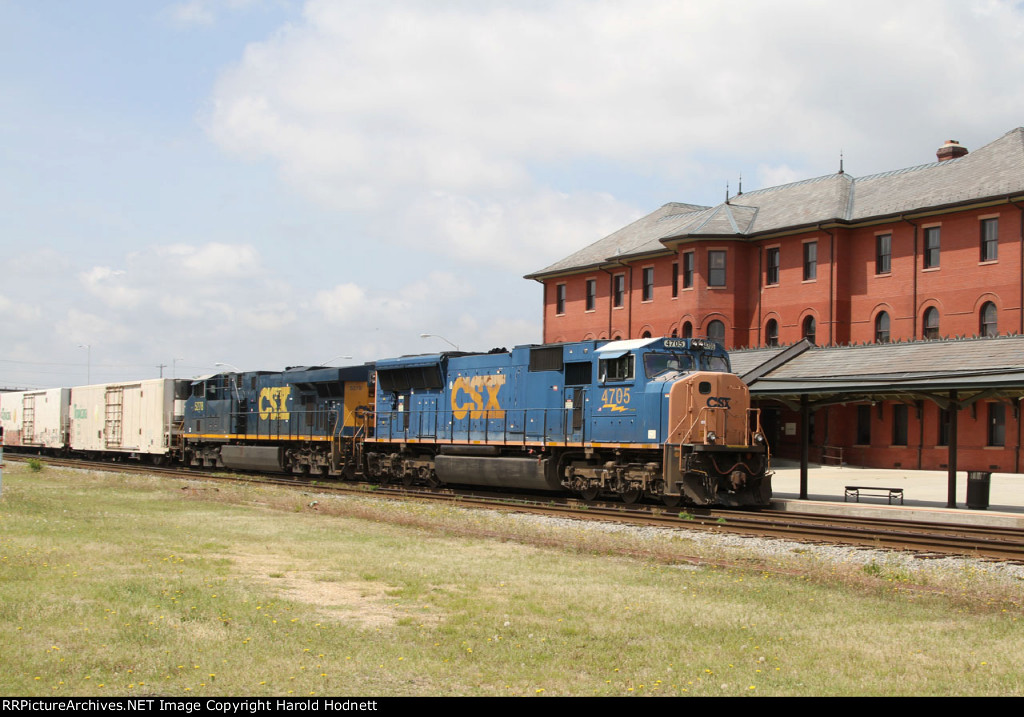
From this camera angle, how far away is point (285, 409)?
32.6 metres

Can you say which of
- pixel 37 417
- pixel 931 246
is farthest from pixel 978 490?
pixel 37 417

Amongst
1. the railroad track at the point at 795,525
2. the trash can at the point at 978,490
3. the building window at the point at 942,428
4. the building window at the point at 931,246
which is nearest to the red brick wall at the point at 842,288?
the building window at the point at 931,246

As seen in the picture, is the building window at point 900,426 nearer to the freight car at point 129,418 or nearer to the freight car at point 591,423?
the freight car at point 591,423

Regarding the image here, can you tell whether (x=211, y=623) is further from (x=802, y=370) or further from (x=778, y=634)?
(x=802, y=370)

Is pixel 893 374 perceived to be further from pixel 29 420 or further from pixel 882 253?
pixel 29 420

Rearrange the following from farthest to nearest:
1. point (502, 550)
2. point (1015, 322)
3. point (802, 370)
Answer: point (1015, 322), point (802, 370), point (502, 550)

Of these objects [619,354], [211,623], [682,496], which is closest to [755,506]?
[682,496]

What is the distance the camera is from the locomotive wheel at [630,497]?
69.4 ft

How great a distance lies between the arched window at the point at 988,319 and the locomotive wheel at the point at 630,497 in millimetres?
26319

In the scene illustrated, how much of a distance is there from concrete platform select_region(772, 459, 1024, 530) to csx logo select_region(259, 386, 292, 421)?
16573 mm

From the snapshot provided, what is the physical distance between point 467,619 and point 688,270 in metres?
44.3

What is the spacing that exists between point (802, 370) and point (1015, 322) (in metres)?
11.2

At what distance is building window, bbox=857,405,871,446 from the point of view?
42719 millimetres

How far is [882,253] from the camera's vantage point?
4553 cm
